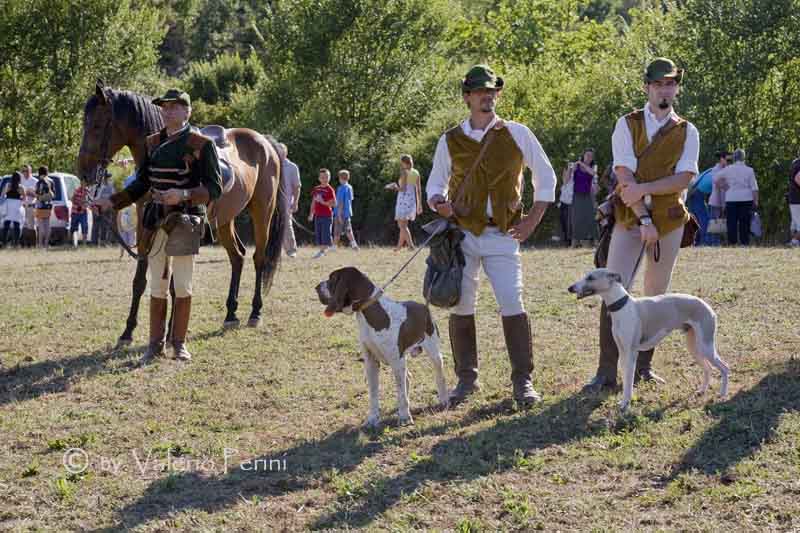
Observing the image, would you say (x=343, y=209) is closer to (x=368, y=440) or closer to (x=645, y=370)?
(x=645, y=370)

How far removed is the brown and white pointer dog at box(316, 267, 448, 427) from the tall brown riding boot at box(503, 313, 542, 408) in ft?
2.09

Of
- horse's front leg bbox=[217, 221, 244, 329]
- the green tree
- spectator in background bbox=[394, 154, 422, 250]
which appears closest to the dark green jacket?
horse's front leg bbox=[217, 221, 244, 329]

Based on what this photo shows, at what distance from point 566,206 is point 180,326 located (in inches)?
599

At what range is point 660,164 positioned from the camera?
24.0 ft

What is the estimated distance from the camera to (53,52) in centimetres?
3306

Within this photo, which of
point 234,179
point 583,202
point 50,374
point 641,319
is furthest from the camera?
point 583,202

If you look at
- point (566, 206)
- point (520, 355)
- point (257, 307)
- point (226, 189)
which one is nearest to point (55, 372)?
point (226, 189)

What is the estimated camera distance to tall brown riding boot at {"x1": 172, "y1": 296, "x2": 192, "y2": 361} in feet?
31.1

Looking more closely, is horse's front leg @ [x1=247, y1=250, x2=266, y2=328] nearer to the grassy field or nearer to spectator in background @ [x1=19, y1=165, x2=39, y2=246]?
the grassy field

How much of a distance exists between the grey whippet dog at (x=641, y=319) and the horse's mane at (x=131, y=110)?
14.8 ft

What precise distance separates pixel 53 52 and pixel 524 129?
28554mm

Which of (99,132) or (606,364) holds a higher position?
(99,132)

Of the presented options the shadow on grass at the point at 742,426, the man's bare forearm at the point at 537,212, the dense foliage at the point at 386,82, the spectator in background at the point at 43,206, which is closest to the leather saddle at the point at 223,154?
the man's bare forearm at the point at 537,212

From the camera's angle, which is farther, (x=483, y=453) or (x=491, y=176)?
(x=491, y=176)
